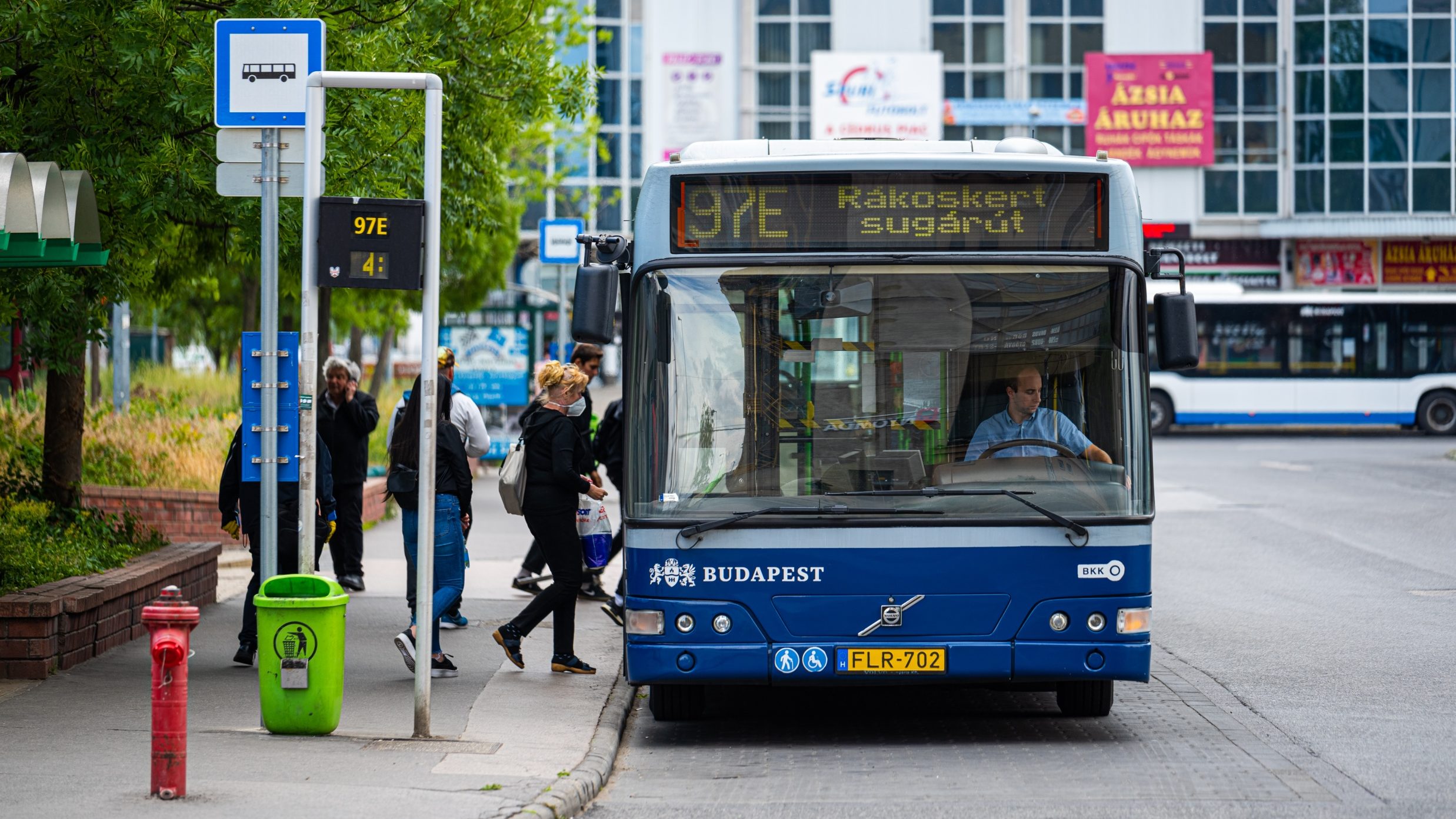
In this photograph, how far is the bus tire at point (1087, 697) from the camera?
820cm

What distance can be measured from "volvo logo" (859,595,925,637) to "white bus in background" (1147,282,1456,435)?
27328mm

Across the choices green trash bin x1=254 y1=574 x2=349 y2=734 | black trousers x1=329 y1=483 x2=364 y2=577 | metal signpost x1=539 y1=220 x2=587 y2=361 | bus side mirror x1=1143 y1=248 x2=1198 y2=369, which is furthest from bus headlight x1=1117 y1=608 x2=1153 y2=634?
metal signpost x1=539 y1=220 x2=587 y2=361

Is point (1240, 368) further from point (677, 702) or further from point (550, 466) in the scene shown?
point (677, 702)

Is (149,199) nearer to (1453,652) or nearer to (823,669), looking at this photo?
(823,669)

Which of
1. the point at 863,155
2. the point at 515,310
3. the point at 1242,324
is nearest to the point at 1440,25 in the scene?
the point at 1242,324

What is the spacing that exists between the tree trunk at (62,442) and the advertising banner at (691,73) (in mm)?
40515

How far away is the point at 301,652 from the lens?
7.15 metres

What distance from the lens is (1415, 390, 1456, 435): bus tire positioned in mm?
34031

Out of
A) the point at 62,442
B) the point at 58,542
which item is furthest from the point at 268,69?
the point at 62,442

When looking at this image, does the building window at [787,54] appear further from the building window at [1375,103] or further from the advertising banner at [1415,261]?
the advertising banner at [1415,261]

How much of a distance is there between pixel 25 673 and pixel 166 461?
→ 773 centimetres

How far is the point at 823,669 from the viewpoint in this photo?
24.9 ft

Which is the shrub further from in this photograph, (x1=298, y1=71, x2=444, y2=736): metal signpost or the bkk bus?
the bkk bus

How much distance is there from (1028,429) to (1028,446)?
0.08 metres
